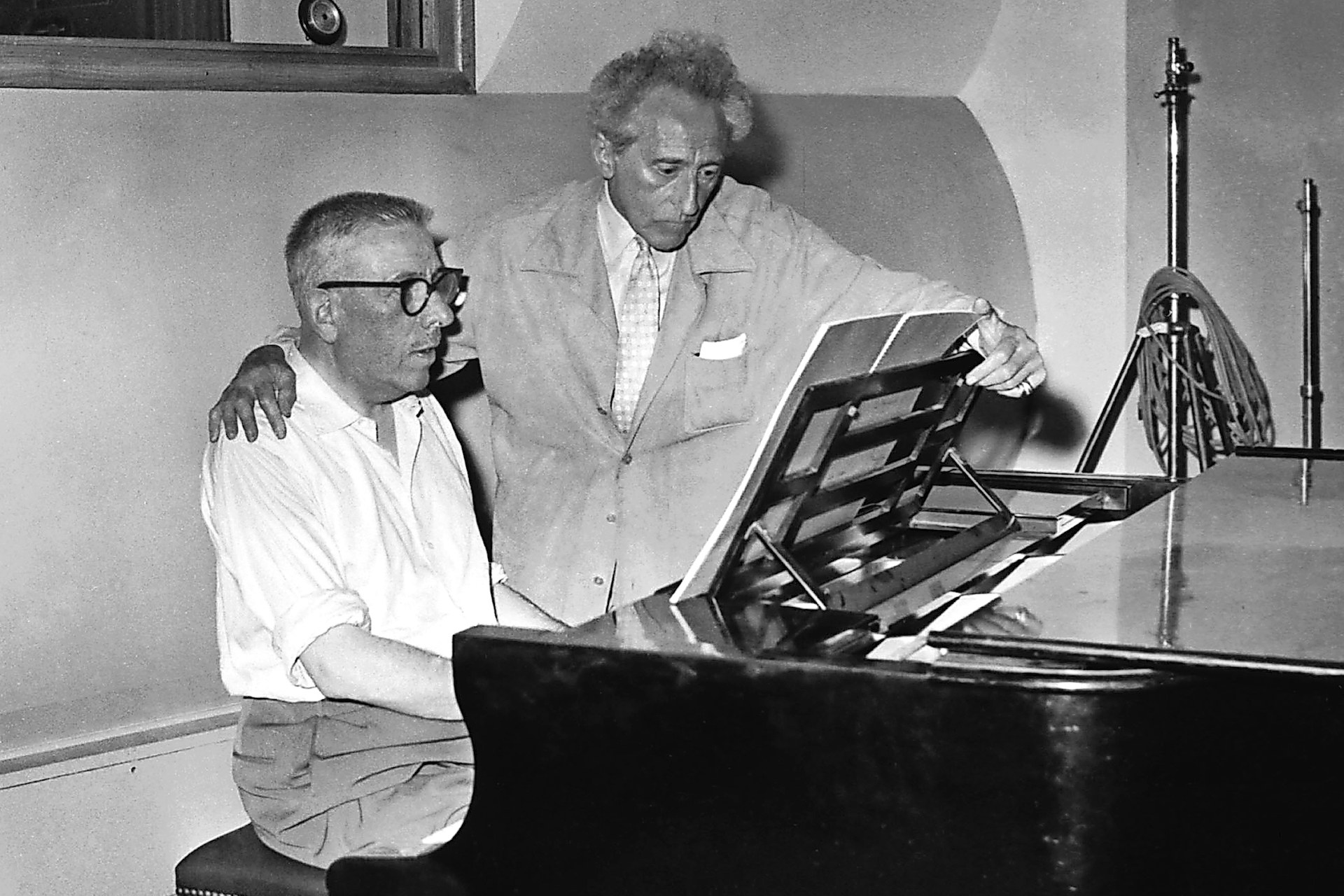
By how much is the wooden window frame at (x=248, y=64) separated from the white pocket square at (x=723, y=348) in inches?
41.4

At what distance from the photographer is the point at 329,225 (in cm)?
243

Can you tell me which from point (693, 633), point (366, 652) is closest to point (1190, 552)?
point (693, 633)

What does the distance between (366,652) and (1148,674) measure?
96 centimetres

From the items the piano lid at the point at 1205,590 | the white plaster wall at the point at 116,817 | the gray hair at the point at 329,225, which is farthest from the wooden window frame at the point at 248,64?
the piano lid at the point at 1205,590

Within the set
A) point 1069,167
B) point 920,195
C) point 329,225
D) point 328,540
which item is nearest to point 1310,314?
point 1069,167

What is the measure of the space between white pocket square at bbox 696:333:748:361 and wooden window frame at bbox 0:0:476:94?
1.05 metres

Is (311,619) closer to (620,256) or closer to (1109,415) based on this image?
(620,256)

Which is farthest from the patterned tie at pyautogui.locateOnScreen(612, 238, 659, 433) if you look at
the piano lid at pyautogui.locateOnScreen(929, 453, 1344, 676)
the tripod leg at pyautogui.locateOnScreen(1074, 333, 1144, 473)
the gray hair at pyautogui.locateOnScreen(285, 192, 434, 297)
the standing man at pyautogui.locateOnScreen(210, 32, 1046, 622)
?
the tripod leg at pyautogui.locateOnScreen(1074, 333, 1144, 473)

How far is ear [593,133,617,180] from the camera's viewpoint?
3146 mm

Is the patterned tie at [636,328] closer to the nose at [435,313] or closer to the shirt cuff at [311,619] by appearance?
the nose at [435,313]

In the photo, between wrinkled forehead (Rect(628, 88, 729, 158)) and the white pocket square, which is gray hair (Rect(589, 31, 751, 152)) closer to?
wrinkled forehead (Rect(628, 88, 729, 158))

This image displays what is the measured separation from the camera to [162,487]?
3424mm

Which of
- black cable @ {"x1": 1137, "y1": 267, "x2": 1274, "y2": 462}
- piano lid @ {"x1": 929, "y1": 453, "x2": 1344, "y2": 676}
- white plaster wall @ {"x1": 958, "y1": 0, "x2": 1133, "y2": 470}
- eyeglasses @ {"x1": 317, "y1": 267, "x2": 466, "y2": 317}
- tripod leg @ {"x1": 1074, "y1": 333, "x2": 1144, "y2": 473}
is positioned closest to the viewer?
piano lid @ {"x1": 929, "y1": 453, "x2": 1344, "y2": 676}

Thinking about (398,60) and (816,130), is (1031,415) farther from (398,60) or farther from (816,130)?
(398,60)
